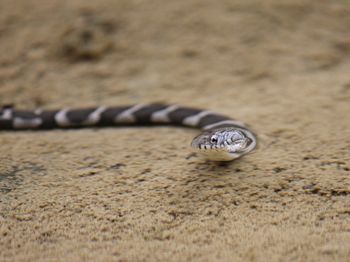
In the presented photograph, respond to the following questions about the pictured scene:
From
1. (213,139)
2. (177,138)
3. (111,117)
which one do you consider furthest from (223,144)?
(111,117)

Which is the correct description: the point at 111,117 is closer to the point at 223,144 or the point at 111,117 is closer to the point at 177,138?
the point at 177,138

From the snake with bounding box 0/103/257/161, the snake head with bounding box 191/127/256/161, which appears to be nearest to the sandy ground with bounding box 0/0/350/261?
the snake head with bounding box 191/127/256/161

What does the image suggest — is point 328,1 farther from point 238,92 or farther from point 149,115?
point 149,115

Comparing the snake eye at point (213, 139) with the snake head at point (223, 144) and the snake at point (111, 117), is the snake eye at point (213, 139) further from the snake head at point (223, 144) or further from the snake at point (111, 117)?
the snake at point (111, 117)

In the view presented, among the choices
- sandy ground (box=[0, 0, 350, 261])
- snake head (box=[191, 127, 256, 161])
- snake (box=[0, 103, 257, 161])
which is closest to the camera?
sandy ground (box=[0, 0, 350, 261])

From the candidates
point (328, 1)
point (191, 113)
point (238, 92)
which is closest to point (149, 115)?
point (191, 113)

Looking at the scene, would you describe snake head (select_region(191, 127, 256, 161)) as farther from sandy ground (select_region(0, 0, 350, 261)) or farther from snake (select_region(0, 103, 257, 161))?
snake (select_region(0, 103, 257, 161))
